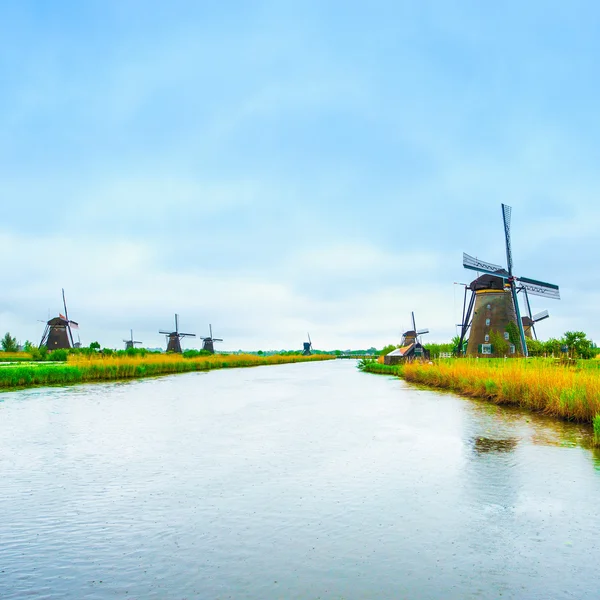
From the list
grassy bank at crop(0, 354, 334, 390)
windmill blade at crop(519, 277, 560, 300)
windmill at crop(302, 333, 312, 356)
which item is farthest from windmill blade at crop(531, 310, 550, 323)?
windmill at crop(302, 333, 312, 356)

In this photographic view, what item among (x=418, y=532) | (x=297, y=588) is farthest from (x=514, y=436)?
(x=297, y=588)

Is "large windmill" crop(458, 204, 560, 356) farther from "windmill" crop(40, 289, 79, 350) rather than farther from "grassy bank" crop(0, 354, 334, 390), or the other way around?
"windmill" crop(40, 289, 79, 350)

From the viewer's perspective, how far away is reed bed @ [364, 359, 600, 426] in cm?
1380

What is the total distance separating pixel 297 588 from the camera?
14.9ft

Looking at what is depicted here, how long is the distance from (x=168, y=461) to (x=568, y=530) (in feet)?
22.4

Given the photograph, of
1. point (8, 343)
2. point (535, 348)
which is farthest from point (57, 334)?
point (535, 348)

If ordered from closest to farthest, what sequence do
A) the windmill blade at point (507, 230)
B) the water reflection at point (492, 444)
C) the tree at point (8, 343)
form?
1. the water reflection at point (492, 444)
2. the windmill blade at point (507, 230)
3. the tree at point (8, 343)

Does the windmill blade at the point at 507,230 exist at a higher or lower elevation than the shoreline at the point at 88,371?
higher

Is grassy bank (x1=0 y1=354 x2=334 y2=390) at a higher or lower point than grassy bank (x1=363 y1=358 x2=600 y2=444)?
higher

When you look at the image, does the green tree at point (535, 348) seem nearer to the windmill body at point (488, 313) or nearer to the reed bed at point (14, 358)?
the windmill body at point (488, 313)

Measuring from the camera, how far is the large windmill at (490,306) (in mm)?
37031

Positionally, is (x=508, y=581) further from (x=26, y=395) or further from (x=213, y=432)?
(x=26, y=395)

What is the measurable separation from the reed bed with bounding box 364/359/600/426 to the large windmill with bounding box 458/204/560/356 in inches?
435

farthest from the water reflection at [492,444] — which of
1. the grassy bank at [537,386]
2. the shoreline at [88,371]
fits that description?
the shoreline at [88,371]
